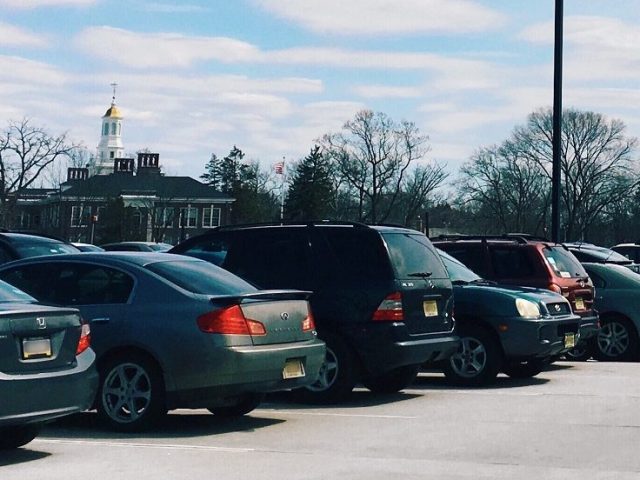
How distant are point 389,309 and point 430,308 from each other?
2.08ft

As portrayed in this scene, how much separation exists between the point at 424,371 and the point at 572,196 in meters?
80.9

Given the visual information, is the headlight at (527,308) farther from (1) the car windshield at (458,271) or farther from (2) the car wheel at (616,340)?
(2) the car wheel at (616,340)

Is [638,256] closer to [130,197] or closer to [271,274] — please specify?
[271,274]

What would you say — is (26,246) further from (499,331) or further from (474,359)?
(499,331)

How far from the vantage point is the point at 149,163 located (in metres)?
121

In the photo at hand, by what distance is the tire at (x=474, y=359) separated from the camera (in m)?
13.9

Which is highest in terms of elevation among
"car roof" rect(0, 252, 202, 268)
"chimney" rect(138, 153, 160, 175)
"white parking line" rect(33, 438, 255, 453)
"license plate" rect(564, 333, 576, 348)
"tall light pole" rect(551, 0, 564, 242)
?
"chimney" rect(138, 153, 160, 175)

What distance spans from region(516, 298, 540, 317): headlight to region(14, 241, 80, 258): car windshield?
597 centimetres

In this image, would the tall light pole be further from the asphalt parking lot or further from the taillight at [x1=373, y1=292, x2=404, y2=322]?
the taillight at [x1=373, y1=292, x2=404, y2=322]

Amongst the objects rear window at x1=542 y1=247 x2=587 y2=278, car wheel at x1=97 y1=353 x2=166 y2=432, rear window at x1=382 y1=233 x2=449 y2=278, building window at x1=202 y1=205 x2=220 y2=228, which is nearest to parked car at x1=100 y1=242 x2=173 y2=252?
rear window at x1=542 y1=247 x2=587 y2=278

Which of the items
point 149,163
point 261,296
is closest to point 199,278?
point 261,296

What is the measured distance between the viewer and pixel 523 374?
1499cm

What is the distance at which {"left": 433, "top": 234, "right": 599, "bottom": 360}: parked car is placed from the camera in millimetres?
16219

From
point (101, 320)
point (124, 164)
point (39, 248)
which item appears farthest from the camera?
point (124, 164)
